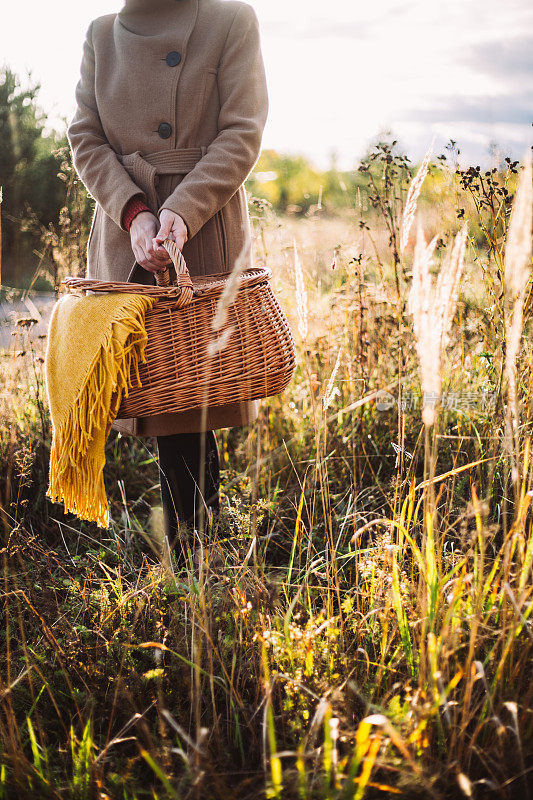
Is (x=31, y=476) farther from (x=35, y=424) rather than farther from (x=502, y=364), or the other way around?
(x=502, y=364)

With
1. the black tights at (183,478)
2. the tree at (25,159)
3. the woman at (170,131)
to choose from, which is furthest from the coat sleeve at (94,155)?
the tree at (25,159)

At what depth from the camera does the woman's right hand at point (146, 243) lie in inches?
68.6

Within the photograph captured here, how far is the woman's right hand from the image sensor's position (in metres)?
1.74

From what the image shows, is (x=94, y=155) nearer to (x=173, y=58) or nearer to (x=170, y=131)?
(x=170, y=131)

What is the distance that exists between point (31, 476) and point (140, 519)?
483mm

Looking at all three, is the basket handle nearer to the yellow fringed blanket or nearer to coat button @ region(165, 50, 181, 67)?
the yellow fringed blanket

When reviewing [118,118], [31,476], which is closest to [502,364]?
[118,118]

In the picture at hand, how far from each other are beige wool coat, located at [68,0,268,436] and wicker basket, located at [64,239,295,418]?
0.26 metres

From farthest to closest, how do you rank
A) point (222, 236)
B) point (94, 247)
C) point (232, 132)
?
point (94, 247) < point (222, 236) < point (232, 132)

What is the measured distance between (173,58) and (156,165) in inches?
11.8

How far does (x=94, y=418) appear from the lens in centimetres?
162

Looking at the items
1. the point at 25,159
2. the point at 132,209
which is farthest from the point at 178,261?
the point at 25,159

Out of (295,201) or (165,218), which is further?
(295,201)

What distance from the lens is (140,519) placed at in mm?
2605
